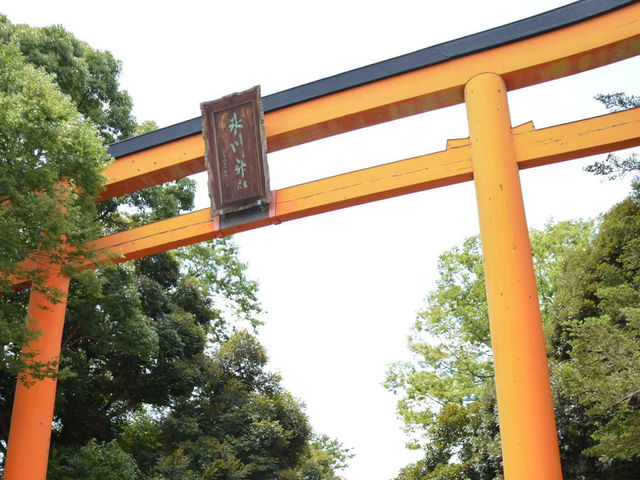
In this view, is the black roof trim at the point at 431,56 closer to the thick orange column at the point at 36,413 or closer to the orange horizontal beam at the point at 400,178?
the orange horizontal beam at the point at 400,178

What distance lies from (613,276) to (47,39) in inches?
374

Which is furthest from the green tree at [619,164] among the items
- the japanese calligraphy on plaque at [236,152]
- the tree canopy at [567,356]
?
the japanese calligraphy on plaque at [236,152]

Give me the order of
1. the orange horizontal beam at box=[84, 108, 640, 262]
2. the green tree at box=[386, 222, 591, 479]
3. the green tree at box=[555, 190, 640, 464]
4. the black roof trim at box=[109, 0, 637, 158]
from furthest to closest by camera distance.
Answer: the green tree at box=[386, 222, 591, 479] < the black roof trim at box=[109, 0, 637, 158] < the orange horizontal beam at box=[84, 108, 640, 262] < the green tree at box=[555, 190, 640, 464]

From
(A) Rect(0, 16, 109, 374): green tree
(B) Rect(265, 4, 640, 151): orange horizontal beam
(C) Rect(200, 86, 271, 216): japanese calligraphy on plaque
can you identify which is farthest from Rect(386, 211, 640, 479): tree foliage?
(A) Rect(0, 16, 109, 374): green tree

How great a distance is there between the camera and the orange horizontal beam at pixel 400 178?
5.48m

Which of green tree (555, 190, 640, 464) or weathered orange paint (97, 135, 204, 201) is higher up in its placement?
A: weathered orange paint (97, 135, 204, 201)

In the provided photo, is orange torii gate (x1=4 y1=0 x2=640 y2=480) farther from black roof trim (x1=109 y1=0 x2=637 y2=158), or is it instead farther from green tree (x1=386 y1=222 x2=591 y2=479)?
green tree (x1=386 y1=222 x2=591 y2=479)

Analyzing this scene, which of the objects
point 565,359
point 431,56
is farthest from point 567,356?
point 431,56

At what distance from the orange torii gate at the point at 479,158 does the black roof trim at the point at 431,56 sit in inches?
0.5

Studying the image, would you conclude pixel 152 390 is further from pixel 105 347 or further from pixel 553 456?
pixel 553 456

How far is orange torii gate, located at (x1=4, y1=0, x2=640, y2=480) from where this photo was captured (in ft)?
16.1

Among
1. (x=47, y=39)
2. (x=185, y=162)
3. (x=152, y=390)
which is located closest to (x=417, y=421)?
(x=152, y=390)

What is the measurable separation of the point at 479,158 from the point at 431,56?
4.30ft

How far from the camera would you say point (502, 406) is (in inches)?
191
